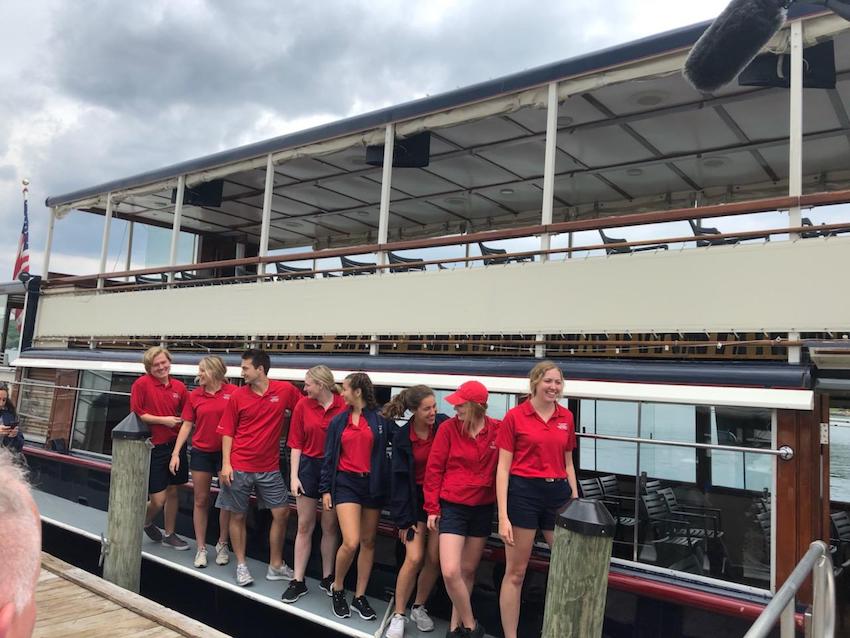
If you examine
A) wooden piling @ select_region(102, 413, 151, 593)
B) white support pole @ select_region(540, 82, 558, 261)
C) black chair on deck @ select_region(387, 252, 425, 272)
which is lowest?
wooden piling @ select_region(102, 413, 151, 593)

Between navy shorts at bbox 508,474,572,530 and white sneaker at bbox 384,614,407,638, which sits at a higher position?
navy shorts at bbox 508,474,572,530

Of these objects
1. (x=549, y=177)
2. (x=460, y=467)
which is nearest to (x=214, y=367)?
(x=460, y=467)

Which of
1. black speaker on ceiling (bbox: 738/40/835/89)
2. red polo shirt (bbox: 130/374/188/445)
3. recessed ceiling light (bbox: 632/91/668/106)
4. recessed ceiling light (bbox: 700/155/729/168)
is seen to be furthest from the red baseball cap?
recessed ceiling light (bbox: 700/155/729/168)

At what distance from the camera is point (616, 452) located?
189 inches

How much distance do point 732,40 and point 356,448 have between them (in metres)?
3.54

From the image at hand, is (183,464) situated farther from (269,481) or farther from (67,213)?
(67,213)

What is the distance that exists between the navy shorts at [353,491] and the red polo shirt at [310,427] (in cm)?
46

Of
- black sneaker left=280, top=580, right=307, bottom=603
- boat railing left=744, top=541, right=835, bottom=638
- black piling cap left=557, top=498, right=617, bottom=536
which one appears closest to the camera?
boat railing left=744, top=541, right=835, bottom=638

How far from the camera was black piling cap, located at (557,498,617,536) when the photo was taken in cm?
299

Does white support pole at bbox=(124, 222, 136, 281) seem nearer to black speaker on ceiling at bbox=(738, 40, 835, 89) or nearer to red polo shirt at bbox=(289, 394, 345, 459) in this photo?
red polo shirt at bbox=(289, 394, 345, 459)

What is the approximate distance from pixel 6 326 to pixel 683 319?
432 inches

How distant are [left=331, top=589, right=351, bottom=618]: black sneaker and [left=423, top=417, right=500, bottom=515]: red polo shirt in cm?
102

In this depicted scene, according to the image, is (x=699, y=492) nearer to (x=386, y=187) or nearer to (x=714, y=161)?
(x=386, y=187)

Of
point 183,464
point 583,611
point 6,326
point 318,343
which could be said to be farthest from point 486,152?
point 6,326
